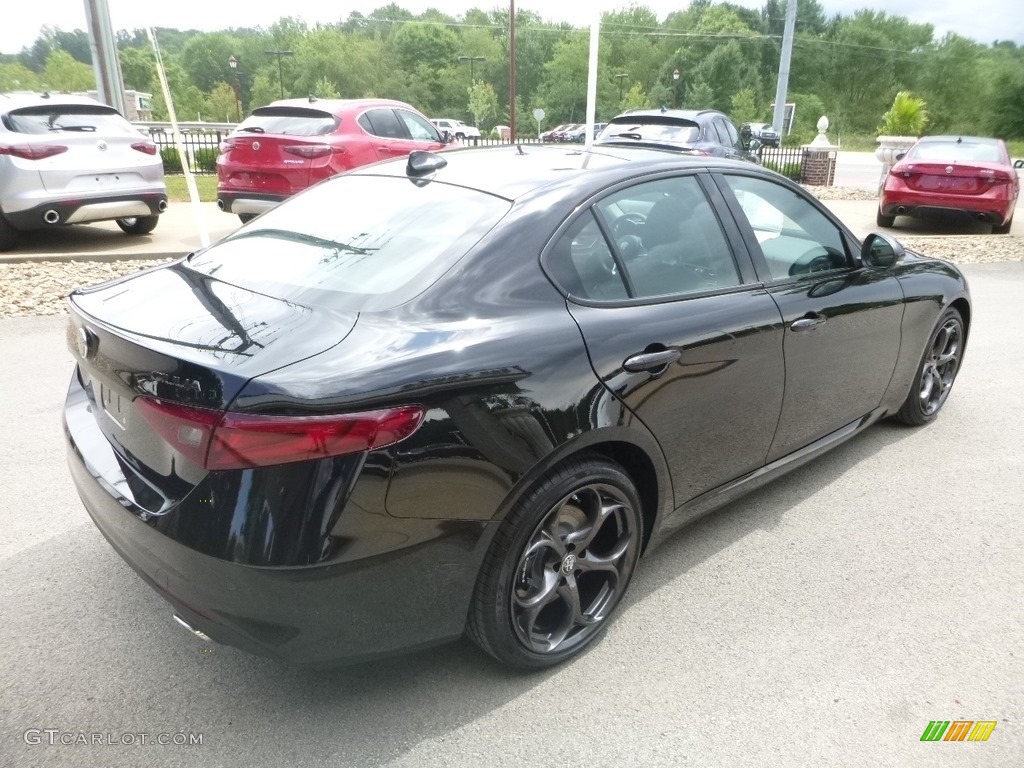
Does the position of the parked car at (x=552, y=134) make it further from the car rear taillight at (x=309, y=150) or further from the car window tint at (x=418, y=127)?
the car rear taillight at (x=309, y=150)

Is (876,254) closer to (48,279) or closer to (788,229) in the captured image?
→ (788,229)

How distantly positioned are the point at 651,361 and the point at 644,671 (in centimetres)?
100

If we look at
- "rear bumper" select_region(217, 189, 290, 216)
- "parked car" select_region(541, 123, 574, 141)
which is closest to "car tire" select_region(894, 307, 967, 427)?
"rear bumper" select_region(217, 189, 290, 216)

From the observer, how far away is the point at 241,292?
247 centimetres

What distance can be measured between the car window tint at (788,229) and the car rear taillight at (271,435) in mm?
1943

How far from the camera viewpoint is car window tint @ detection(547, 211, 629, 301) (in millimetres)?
2537

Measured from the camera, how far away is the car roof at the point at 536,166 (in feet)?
9.15

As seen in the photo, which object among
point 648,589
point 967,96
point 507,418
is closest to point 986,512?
point 648,589

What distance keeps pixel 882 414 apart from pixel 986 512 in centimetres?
71

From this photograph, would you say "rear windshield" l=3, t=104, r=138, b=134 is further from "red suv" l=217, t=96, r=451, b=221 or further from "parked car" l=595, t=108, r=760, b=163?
"parked car" l=595, t=108, r=760, b=163

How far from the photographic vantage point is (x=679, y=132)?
1085 centimetres

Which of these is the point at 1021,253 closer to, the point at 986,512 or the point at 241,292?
the point at 986,512

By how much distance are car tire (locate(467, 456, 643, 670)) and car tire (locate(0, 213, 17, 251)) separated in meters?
8.06

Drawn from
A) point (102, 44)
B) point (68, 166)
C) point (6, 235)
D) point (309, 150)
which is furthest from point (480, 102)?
point (6, 235)
